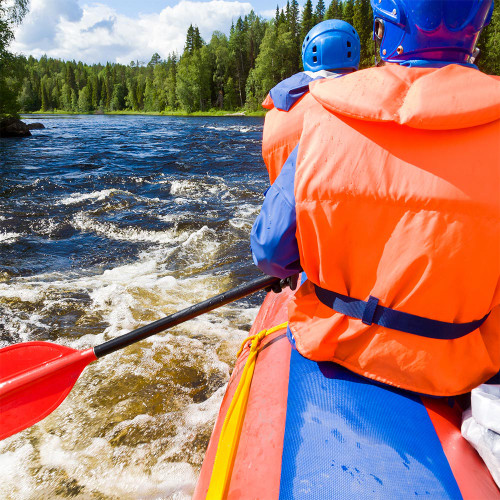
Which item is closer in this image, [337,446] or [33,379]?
[337,446]

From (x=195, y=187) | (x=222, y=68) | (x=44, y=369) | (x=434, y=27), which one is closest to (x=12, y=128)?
(x=195, y=187)

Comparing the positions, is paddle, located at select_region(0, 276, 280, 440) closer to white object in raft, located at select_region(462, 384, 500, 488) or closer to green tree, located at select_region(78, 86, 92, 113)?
white object in raft, located at select_region(462, 384, 500, 488)

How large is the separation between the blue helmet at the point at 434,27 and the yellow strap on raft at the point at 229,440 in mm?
1320

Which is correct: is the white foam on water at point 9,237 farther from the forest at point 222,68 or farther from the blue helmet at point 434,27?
the forest at point 222,68

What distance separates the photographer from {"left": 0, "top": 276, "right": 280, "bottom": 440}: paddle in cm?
223

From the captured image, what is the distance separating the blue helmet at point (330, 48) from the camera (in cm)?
238

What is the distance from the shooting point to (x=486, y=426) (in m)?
1.11

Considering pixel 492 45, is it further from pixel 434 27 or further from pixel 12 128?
pixel 434 27

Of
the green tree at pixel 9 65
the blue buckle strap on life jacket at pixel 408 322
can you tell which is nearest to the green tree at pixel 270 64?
the green tree at pixel 9 65

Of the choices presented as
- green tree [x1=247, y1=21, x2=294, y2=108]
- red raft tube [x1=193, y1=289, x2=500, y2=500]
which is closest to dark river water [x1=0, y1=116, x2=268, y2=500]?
red raft tube [x1=193, y1=289, x2=500, y2=500]

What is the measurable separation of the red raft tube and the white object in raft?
0.15 feet

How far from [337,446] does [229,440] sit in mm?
382

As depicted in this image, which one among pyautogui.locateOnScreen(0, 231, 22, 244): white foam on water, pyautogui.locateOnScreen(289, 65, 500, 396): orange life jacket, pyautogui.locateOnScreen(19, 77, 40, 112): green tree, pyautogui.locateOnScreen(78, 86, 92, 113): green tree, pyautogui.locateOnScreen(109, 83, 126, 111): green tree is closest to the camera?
pyautogui.locateOnScreen(289, 65, 500, 396): orange life jacket

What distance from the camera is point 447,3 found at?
3.67ft
